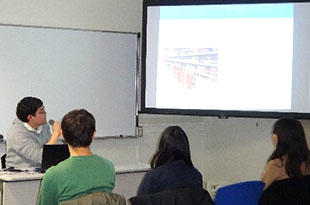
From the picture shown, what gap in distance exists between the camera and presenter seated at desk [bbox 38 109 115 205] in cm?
270

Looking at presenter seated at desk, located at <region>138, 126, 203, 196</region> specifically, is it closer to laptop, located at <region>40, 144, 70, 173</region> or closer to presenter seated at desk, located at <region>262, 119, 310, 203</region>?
presenter seated at desk, located at <region>262, 119, 310, 203</region>

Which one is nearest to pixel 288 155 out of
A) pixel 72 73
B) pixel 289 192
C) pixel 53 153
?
pixel 289 192

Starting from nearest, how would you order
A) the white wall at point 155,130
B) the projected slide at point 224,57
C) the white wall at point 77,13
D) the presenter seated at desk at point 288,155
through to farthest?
the presenter seated at desk at point 288,155
the projected slide at point 224,57
the white wall at point 77,13
the white wall at point 155,130

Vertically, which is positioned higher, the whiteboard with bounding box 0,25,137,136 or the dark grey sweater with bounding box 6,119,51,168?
the whiteboard with bounding box 0,25,137,136

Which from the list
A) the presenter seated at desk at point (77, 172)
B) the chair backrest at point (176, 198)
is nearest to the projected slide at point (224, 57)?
the chair backrest at point (176, 198)

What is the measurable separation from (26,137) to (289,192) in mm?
2319

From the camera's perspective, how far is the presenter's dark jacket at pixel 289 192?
130 inches

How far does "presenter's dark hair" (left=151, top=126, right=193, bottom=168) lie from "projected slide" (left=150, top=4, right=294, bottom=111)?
2.28 meters

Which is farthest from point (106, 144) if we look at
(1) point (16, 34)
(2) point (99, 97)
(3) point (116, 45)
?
(1) point (16, 34)

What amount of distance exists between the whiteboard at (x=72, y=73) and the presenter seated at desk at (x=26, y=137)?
66cm

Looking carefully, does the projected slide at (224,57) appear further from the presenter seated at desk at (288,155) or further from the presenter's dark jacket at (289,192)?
the presenter's dark jacket at (289,192)

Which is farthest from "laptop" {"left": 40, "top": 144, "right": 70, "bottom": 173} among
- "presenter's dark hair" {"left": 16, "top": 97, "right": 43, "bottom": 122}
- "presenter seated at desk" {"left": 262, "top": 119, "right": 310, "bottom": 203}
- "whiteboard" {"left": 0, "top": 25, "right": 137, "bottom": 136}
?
"presenter seated at desk" {"left": 262, "top": 119, "right": 310, "bottom": 203}

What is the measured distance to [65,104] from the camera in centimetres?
582

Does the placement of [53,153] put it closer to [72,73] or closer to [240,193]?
[72,73]
